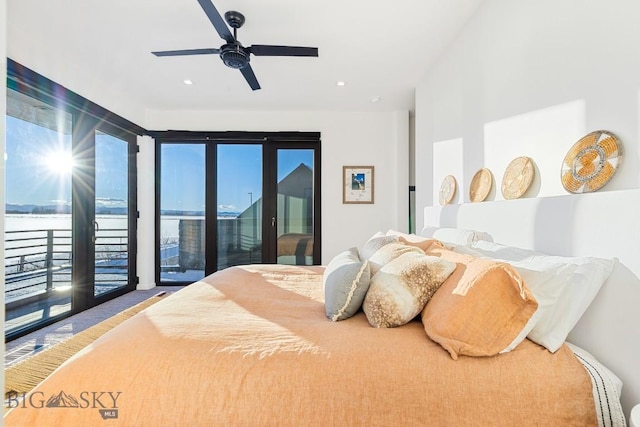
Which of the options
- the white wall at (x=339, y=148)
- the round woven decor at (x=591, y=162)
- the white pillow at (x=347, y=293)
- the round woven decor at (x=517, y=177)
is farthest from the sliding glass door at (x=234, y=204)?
the round woven decor at (x=591, y=162)

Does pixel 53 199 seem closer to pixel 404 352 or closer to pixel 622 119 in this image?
pixel 404 352

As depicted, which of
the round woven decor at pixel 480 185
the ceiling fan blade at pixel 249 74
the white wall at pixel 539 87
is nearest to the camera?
the white wall at pixel 539 87

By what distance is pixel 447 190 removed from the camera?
8.61ft

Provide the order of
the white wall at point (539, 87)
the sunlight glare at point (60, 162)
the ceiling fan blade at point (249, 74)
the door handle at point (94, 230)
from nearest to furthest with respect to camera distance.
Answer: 1. the white wall at point (539, 87)
2. the ceiling fan blade at point (249, 74)
3. the sunlight glare at point (60, 162)
4. the door handle at point (94, 230)

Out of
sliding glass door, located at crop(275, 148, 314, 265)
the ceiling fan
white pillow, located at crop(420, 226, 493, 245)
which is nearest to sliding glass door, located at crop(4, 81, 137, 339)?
the ceiling fan

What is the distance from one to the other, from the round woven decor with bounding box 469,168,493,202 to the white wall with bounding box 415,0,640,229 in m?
0.05

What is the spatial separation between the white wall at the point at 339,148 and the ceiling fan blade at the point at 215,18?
234 centimetres

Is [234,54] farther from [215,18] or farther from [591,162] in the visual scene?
[591,162]

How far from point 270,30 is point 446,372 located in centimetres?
276

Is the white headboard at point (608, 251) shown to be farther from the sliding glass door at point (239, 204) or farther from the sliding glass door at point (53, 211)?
the sliding glass door at point (53, 211)

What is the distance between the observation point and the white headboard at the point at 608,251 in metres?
0.95

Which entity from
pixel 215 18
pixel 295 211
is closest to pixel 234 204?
pixel 295 211

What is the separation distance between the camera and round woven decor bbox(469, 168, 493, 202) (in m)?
2.01

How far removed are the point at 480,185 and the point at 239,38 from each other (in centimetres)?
243
